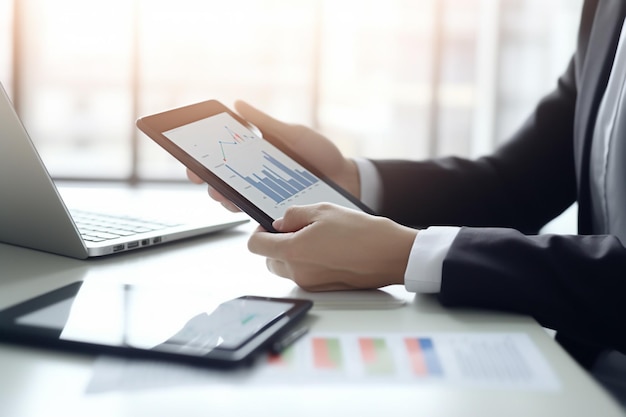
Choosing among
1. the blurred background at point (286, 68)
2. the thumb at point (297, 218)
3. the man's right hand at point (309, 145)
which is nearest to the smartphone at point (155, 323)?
the thumb at point (297, 218)

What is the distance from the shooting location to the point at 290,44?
3.71 metres

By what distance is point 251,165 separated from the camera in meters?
0.77

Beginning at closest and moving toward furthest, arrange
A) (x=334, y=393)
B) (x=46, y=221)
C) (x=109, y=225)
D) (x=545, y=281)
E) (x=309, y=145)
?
(x=334, y=393)
(x=545, y=281)
(x=46, y=221)
(x=109, y=225)
(x=309, y=145)

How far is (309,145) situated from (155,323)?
0.55 meters

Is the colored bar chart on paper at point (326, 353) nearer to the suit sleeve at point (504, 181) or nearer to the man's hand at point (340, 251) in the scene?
the man's hand at point (340, 251)

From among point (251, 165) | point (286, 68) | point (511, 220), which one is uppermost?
point (286, 68)

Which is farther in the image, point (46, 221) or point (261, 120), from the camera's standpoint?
point (261, 120)

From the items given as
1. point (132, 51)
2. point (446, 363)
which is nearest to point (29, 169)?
point (446, 363)

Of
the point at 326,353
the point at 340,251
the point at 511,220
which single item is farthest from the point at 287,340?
the point at 511,220

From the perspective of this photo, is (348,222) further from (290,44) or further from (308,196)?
(290,44)

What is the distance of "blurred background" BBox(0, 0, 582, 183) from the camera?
3480mm

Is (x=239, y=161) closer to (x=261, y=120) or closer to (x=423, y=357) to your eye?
(x=261, y=120)

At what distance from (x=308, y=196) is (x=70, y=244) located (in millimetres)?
264

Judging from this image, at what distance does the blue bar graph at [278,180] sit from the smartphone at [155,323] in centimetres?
18
